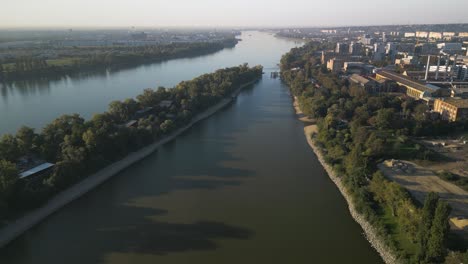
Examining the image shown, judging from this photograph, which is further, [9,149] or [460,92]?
[460,92]

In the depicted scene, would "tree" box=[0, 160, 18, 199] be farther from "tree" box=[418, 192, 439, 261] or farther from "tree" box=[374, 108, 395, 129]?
"tree" box=[374, 108, 395, 129]

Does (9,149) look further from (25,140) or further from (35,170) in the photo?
(35,170)

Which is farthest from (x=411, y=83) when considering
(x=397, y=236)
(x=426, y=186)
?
(x=397, y=236)

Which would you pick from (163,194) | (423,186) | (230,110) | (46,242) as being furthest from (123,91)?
(423,186)

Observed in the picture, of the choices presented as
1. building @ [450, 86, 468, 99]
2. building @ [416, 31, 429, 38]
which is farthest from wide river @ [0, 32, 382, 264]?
building @ [416, 31, 429, 38]

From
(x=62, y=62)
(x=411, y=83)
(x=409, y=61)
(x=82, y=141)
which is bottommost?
(x=82, y=141)

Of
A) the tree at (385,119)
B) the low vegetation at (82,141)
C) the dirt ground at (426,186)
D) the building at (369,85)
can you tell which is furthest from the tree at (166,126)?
the building at (369,85)

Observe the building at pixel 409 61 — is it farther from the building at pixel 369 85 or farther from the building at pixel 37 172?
the building at pixel 37 172
